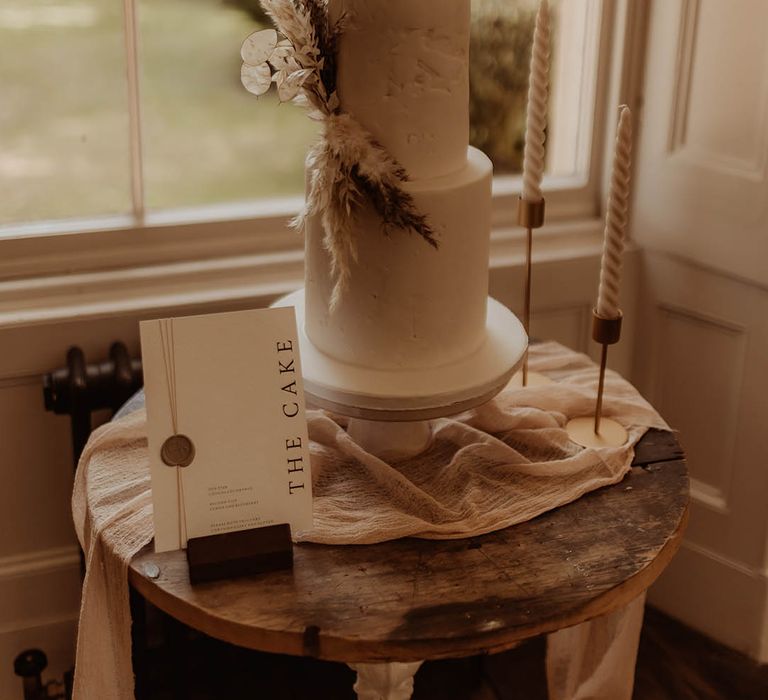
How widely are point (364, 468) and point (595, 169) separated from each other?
970 millimetres

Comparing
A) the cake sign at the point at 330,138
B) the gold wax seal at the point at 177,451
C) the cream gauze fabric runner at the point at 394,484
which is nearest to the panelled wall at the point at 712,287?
the cream gauze fabric runner at the point at 394,484

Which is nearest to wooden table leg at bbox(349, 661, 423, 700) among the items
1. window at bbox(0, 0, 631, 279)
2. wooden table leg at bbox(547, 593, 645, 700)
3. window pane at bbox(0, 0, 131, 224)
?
wooden table leg at bbox(547, 593, 645, 700)

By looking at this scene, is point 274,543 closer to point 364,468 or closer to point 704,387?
point 364,468

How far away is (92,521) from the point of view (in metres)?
1.23

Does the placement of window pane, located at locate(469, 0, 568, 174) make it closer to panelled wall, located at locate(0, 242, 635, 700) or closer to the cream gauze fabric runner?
panelled wall, located at locate(0, 242, 635, 700)

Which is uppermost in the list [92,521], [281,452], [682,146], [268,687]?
[682,146]

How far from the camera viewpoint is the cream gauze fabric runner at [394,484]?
119 centimetres

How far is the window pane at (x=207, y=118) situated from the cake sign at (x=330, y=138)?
55 centimetres

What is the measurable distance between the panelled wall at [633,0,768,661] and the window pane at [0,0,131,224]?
0.94 metres

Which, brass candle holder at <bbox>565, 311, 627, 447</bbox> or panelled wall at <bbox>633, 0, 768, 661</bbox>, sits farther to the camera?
panelled wall at <bbox>633, 0, 768, 661</bbox>

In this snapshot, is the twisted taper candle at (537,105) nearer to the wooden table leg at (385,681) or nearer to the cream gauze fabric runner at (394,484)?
the cream gauze fabric runner at (394,484)

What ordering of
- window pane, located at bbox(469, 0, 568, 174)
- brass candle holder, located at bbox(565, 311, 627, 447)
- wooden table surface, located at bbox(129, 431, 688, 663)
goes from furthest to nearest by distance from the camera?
1. window pane, located at bbox(469, 0, 568, 174)
2. brass candle holder, located at bbox(565, 311, 627, 447)
3. wooden table surface, located at bbox(129, 431, 688, 663)

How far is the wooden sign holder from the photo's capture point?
1123mm

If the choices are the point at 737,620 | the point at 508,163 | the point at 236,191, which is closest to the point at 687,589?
the point at 737,620
